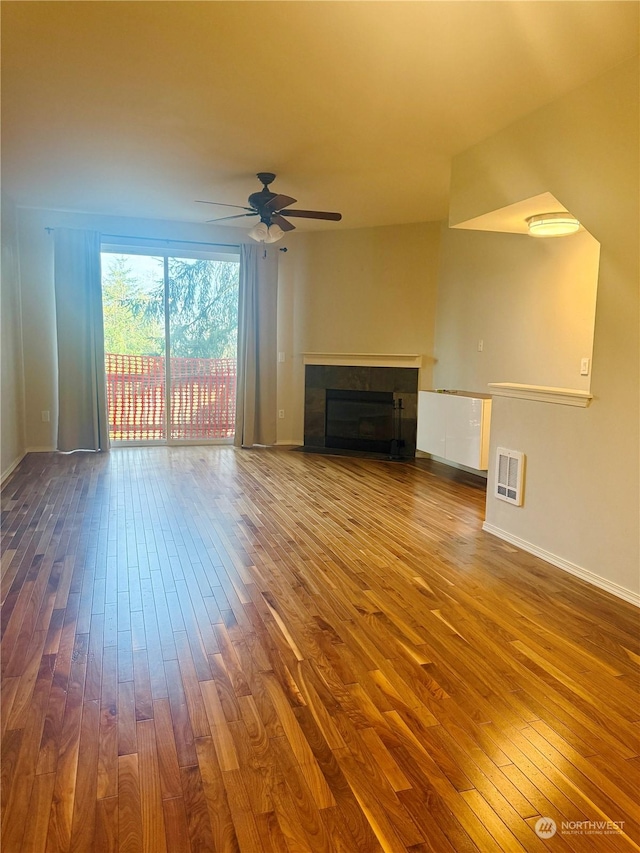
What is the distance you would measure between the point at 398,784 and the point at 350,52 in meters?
3.05

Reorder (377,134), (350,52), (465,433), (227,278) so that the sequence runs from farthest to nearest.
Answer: (227,278)
(465,433)
(377,134)
(350,52)

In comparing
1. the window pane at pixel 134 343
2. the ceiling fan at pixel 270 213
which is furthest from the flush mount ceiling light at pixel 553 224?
the window pane at pixel 134 343

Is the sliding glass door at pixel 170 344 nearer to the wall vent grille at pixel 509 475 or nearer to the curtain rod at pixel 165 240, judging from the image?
the curtain rod at pixel 165 240

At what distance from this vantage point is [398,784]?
152cm

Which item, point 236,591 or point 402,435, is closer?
point 236,591

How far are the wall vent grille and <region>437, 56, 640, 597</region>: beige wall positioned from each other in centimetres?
5

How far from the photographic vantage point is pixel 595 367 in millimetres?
2910

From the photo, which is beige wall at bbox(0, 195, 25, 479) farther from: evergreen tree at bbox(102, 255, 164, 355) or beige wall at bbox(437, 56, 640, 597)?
beige wall at bbox(437, 56, 640, 597)

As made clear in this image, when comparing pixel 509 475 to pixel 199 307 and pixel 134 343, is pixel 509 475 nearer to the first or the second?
pixel 199 307

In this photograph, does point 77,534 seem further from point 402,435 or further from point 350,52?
point 402,435

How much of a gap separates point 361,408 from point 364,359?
0.61 meters

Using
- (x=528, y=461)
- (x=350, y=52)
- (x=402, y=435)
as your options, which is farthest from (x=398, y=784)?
(x=402, y=435)

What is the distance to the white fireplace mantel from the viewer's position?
629 cm

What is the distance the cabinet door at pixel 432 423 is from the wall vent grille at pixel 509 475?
5.81ft
